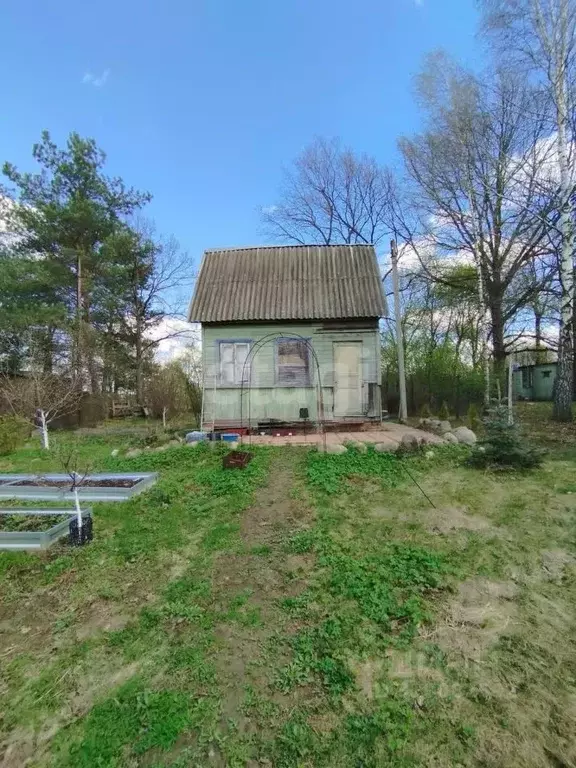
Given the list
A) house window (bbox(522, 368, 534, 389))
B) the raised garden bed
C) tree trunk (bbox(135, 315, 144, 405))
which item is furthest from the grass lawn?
house window (bbox(522, 368, 534, 389))

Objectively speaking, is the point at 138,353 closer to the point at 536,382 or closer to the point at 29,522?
the point at 29,522

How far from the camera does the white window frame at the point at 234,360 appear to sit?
1022cm

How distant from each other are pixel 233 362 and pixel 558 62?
35.4 ft

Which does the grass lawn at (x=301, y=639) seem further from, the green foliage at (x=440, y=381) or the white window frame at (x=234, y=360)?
the green foliage at (x=440, y=381)

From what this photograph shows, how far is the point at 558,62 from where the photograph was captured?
30.1ft

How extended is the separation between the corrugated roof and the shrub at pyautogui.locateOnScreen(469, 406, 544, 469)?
466cm

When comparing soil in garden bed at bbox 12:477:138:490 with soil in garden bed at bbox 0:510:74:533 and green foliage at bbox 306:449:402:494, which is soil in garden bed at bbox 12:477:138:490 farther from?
green foliage at bbox 306:449:402:494

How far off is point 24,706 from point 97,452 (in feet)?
24.9

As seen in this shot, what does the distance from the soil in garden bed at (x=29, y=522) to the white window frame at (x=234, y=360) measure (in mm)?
6040

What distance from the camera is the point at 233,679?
211 centimetres

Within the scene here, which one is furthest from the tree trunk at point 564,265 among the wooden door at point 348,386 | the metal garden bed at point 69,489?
the metal garden bed at point 69,489

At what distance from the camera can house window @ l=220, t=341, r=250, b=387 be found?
1022cm

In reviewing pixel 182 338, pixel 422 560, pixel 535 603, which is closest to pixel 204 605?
pixel 422 560

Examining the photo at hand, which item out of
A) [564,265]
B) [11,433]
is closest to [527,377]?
[564,265]
